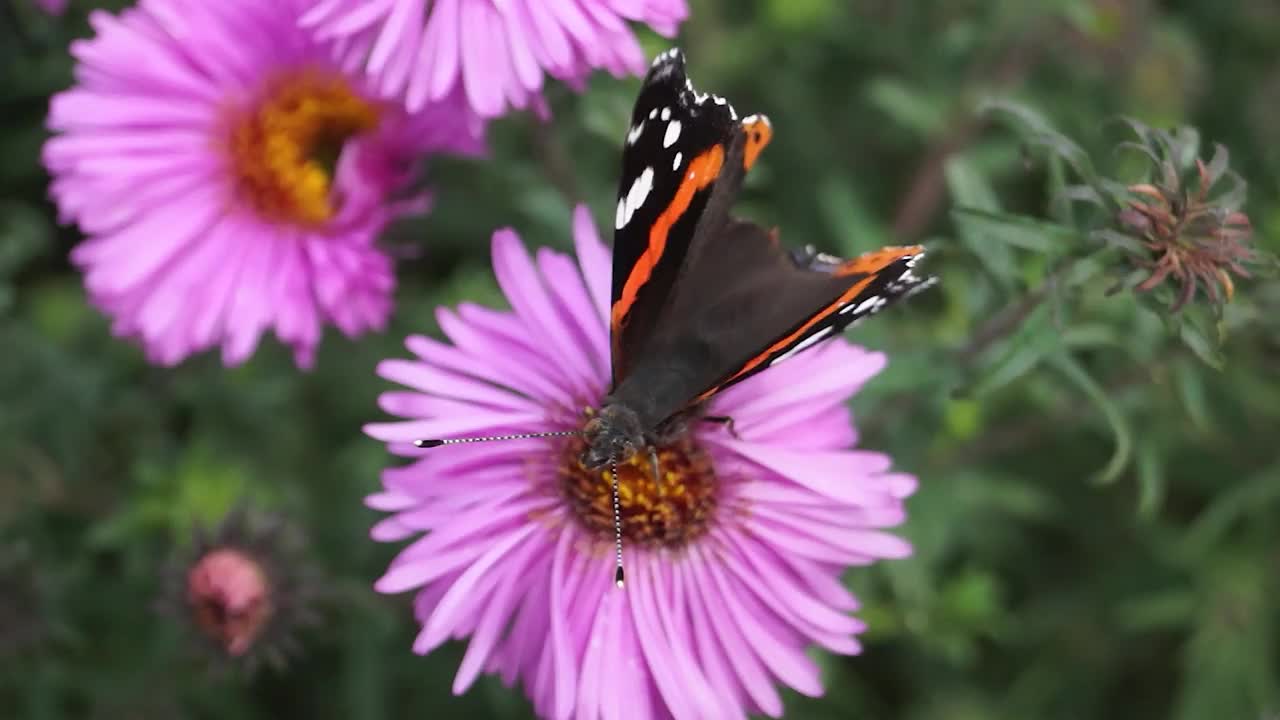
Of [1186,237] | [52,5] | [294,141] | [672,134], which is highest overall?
[52,5]

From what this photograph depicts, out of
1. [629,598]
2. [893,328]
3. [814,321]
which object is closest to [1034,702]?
[893,328]

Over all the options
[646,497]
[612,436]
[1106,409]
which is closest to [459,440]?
[612,436]

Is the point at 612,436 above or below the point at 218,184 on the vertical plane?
below

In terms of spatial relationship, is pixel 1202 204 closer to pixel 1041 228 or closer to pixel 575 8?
pixel 1041 228

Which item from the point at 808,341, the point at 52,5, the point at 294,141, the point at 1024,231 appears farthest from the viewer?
the point at 294,141

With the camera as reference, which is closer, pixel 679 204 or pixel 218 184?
pixel 679 204

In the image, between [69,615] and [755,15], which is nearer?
[69,615]

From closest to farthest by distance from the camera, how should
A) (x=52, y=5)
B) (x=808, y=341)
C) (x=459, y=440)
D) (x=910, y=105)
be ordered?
1. (x=808, y=341)
2. (x=459, y=440)
3. (x=52, y=5)
4. (x=910, y=105)

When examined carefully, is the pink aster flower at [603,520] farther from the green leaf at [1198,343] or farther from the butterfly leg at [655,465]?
the green leaf at [1198,343]

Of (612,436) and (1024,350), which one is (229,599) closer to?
(612,436)
